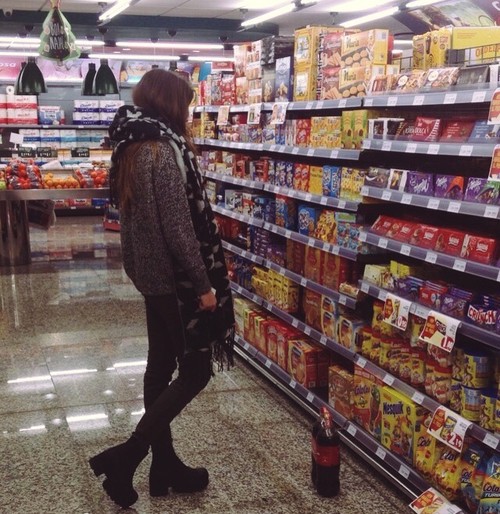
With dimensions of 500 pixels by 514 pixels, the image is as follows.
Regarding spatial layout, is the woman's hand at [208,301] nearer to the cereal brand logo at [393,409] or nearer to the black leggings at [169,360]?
the black leggings at [169,360]

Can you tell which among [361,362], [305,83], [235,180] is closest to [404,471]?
[361,362]

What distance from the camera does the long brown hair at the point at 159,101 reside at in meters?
2.99

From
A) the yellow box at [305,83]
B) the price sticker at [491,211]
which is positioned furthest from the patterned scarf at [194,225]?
the yellow box at [305,83]

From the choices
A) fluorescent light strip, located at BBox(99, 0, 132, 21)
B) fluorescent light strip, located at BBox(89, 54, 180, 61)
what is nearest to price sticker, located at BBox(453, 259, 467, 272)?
fluorescent light strip, located at BBox(99, 0, 132, 21)

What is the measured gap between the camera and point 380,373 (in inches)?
136

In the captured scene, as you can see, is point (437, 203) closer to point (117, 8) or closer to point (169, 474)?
point (169, 474)

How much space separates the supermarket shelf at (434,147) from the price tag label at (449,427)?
105 cm

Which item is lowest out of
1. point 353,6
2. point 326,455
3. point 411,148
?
point 326,455

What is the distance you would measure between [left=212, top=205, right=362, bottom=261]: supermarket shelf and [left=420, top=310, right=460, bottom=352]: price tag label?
73cm

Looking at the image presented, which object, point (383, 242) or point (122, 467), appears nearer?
point (122, 467)

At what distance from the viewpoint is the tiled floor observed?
3.31 metres

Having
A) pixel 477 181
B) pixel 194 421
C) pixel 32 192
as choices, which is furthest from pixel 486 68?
pixel 32 192

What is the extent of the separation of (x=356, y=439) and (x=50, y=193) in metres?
5.80

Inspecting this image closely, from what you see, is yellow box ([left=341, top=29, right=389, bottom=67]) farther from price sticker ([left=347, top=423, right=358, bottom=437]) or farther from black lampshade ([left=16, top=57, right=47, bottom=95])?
black lampshade ([left=16, top=57, right=47, bottom=95])
